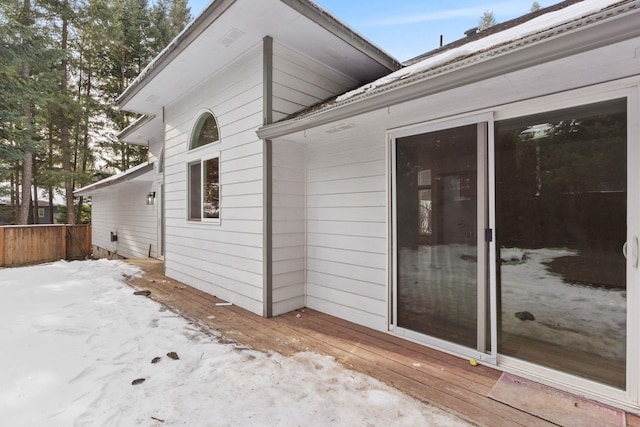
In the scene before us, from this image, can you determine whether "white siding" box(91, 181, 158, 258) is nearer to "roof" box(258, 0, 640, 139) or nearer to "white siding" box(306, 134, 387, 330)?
"white siding" box(306, 134, 387, 330)

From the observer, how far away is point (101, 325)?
3146mm

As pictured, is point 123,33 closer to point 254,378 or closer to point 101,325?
point 101,325

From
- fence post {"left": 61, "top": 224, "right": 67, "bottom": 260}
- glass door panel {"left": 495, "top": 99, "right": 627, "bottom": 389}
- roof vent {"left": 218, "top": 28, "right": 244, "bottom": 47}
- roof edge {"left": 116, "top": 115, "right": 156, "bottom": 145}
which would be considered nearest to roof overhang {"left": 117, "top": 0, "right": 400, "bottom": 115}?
roof vent {"left": 218, "top": 28, "right": 244, "bottom": 47}

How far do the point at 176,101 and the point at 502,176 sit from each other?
5512mm

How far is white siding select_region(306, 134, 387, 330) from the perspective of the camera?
10.2 ft

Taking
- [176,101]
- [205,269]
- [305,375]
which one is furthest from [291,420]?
[176,101]

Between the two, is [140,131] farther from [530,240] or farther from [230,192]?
[530,240]

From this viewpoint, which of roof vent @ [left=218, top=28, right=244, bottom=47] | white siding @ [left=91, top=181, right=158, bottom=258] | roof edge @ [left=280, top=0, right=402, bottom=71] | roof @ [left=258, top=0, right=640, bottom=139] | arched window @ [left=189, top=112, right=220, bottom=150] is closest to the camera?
roof @ [left=258, top=0, right=640, bottom=139]

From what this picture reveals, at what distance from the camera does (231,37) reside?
3.50 meters

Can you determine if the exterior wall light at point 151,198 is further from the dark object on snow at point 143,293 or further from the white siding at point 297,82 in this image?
the white siding at point 297,82

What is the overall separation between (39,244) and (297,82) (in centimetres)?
916

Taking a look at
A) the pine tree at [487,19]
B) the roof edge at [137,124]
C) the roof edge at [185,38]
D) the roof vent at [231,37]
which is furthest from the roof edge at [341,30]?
the pine tree at [487,19]

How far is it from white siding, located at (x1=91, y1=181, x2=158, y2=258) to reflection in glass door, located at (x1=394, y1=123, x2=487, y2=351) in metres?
7.19

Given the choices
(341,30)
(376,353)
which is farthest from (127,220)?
(376,353)
